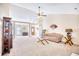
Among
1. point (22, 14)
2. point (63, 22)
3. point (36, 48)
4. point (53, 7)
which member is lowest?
point (36, 48)

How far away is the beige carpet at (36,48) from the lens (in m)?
2.02

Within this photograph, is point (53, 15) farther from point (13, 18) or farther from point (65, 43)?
point (13, 18)

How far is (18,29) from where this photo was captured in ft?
6.69

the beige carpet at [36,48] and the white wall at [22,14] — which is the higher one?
the white wall at [22,14]

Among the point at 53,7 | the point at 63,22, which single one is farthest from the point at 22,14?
Answer: the point at 63,22

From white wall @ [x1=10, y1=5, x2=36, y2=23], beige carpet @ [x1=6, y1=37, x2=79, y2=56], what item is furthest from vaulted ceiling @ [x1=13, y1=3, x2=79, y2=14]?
beige carpet @ [x1=6, y1=37, x2=79, y2=56]

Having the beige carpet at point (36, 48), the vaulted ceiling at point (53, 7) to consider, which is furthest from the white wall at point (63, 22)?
the beige carpet at point (36, 48)

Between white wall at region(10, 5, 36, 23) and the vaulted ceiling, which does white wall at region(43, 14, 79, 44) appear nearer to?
the vaulted ceiling

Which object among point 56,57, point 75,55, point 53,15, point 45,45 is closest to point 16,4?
point 53,15

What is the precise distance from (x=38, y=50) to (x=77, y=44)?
675 millimetres

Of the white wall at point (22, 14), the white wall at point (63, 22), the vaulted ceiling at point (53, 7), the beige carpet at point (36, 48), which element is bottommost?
the beige carpet at point (36, 48)

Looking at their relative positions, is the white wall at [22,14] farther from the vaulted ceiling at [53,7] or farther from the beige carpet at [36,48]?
the beige carpet at [36,48]

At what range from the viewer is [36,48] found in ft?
6.71

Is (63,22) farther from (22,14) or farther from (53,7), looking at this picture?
(22,14)
